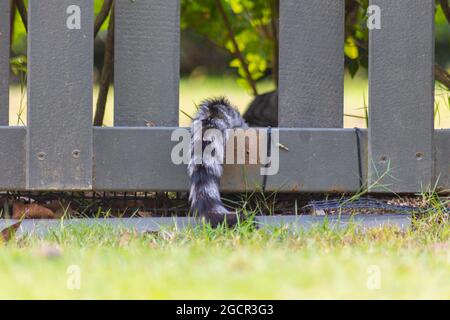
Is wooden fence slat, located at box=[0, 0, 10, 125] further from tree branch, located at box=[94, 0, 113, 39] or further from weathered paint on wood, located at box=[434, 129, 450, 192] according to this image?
weathered paint on wood, located at box=[434, 129, 450, 192]

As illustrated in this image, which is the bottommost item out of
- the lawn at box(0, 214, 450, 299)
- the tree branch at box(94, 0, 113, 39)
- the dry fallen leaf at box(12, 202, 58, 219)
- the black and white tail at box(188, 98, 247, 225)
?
the lawn at box(0, 214, 450, 299)

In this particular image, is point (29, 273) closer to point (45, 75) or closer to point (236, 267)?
point (236, 267)

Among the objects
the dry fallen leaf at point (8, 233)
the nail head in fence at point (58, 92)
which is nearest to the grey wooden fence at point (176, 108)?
the nail head in fence at point (58, 92)

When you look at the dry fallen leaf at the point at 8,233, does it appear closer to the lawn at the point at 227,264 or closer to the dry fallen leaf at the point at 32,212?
the lawn at the point at 227,264

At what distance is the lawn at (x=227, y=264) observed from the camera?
2.43 metres

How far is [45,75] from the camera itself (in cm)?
383

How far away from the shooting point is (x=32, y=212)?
410 cm

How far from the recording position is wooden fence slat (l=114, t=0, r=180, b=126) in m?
3.92

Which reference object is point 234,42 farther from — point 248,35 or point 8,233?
point 8,233

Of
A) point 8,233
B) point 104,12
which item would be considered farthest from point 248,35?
point 8,233

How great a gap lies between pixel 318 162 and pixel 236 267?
1.35 metres

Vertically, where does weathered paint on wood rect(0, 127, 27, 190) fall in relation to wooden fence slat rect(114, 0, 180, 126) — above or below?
below

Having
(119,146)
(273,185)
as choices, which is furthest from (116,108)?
(273,185)

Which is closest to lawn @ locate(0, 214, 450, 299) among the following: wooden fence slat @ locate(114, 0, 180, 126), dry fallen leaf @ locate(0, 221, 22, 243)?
dry fallen leaf @ locate(0, 221, 22, 243)
